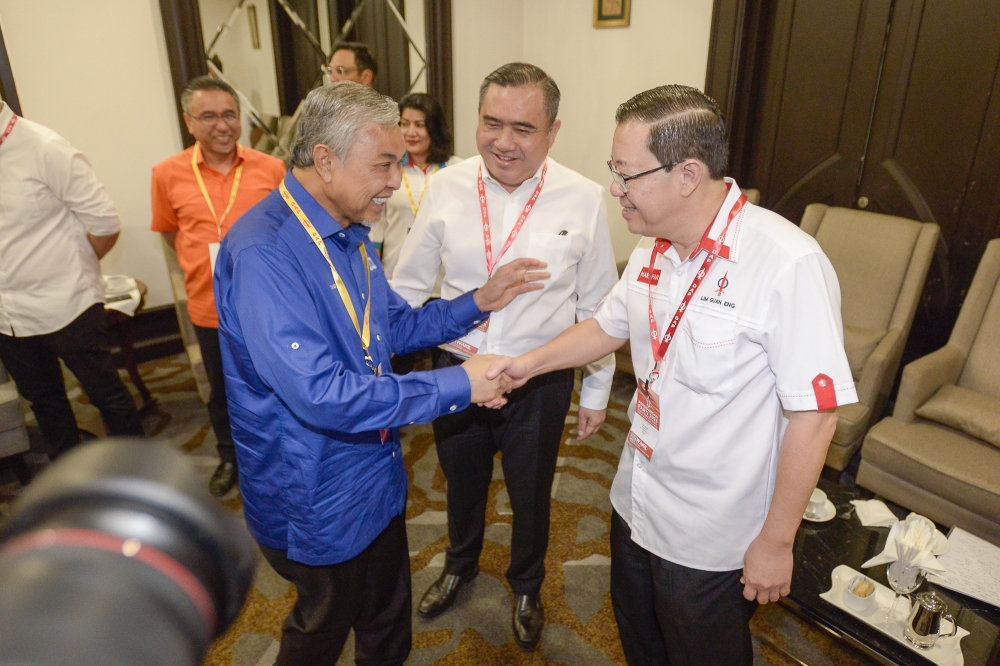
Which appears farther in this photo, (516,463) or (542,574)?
(542,574)

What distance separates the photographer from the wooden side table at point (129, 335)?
331cm

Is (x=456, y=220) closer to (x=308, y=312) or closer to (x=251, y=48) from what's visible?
(x=308, y=312)

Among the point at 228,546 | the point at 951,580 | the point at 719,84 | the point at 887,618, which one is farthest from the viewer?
the point at 719,84

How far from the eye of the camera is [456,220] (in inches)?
75.3

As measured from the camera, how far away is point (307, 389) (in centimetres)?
120

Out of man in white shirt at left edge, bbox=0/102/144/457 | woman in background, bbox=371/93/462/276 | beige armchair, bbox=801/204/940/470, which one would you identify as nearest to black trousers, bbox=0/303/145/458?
man in white shirt at left edge, bbox=0/102/144/457

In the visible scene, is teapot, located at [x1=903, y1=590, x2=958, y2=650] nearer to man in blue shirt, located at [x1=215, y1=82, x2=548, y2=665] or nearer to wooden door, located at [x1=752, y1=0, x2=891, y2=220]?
man in blue shirt, located at [x1=215, y1=82, x2=548, y2=665]

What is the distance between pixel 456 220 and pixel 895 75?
9.34 ft

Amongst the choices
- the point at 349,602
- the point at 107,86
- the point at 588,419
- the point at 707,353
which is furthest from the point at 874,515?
the point at 107,86

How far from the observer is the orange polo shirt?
265 cm

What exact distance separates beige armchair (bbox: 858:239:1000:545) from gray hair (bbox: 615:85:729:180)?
79.4 inches

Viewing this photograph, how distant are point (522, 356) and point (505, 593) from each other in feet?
3.65

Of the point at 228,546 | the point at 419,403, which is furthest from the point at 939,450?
the point at 228,546

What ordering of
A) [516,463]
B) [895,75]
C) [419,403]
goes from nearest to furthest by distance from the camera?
[419,403]
[516,463]
[895,75]
